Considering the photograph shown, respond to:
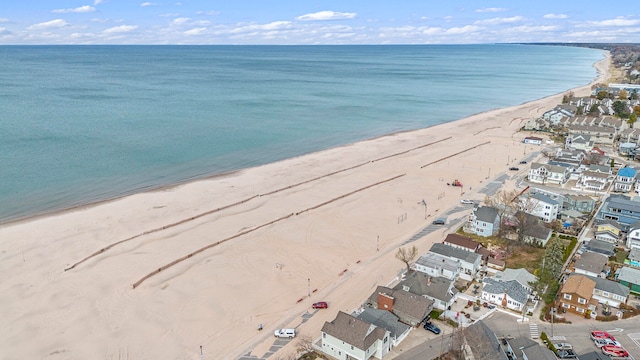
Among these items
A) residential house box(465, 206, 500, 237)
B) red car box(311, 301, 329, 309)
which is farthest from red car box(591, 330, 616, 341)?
red car box(311, 301, 329, 309)

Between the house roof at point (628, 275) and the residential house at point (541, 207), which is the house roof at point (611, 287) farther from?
the residential house at point (541, 207)

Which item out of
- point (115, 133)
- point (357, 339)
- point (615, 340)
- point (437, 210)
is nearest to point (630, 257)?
point (615, 340)

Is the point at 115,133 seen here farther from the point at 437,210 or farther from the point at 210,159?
the point at 437,210

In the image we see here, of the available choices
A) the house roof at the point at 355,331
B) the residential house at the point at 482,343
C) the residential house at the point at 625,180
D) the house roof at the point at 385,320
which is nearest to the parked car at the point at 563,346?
the residential house at the point at 482,343

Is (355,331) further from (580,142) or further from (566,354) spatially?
(580,142)

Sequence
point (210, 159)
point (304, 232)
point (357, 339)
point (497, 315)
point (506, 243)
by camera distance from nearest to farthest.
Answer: point (357, 339) → point (497, 315) → point (506, 243) → point (304, 232) → point (210, 159)

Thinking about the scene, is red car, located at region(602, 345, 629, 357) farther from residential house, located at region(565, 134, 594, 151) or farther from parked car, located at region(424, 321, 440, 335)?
residential house, located at region(565, 134, 594, 151)
